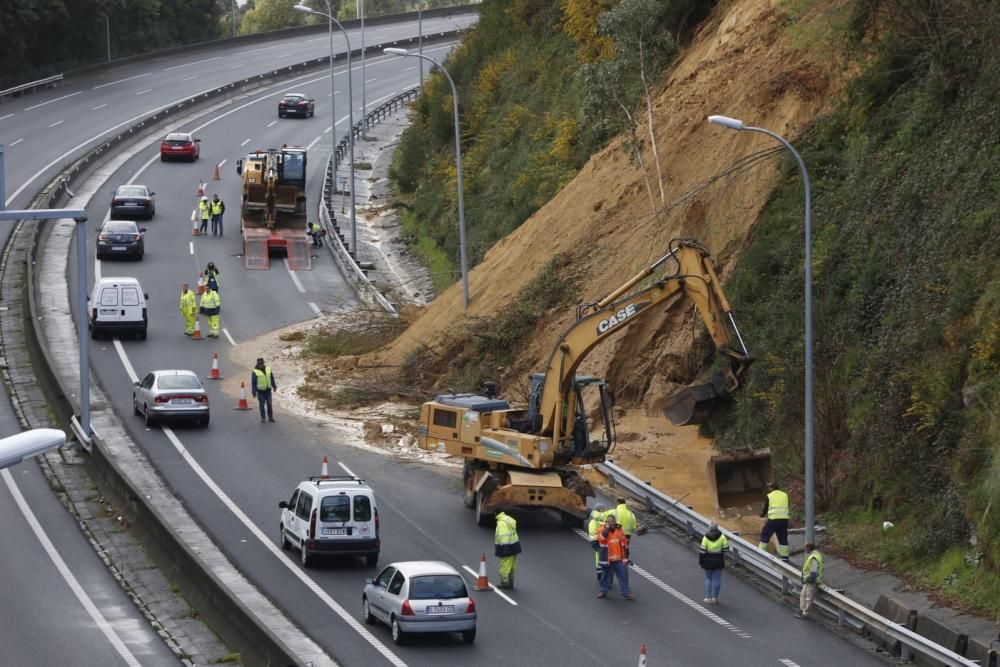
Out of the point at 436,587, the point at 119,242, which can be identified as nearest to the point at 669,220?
the point at 436,587

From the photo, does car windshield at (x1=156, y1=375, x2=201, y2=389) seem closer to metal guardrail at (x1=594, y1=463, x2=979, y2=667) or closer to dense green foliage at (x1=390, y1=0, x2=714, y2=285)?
metal guardrail at (x1=594, y1=463, x2=979, y2=667)

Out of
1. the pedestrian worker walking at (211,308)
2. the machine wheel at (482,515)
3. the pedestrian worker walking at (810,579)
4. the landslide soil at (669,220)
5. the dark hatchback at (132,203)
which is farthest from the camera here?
the dark hatchback at (132,203)

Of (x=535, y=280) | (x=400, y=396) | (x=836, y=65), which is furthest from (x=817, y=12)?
(x=400, y=396)

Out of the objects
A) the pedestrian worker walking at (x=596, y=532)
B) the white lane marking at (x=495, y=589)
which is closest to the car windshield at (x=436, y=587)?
the white lane marking at (x=495, y=589)

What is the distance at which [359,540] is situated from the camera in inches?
1062

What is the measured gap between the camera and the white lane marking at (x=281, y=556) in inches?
927

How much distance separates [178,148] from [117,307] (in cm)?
2811

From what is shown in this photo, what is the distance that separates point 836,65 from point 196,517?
61.1 feet

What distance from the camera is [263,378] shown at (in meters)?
37.4

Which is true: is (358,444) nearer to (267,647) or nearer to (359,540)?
(359,540)

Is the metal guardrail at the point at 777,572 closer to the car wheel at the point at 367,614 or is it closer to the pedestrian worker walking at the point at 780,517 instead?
the pedestrian worker walking at the point at 780,517

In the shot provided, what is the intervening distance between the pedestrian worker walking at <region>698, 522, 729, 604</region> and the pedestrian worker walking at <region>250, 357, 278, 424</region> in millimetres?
14630

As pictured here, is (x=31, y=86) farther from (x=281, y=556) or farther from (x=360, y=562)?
(x=360, y=562)

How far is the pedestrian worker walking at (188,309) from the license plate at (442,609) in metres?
24.0
